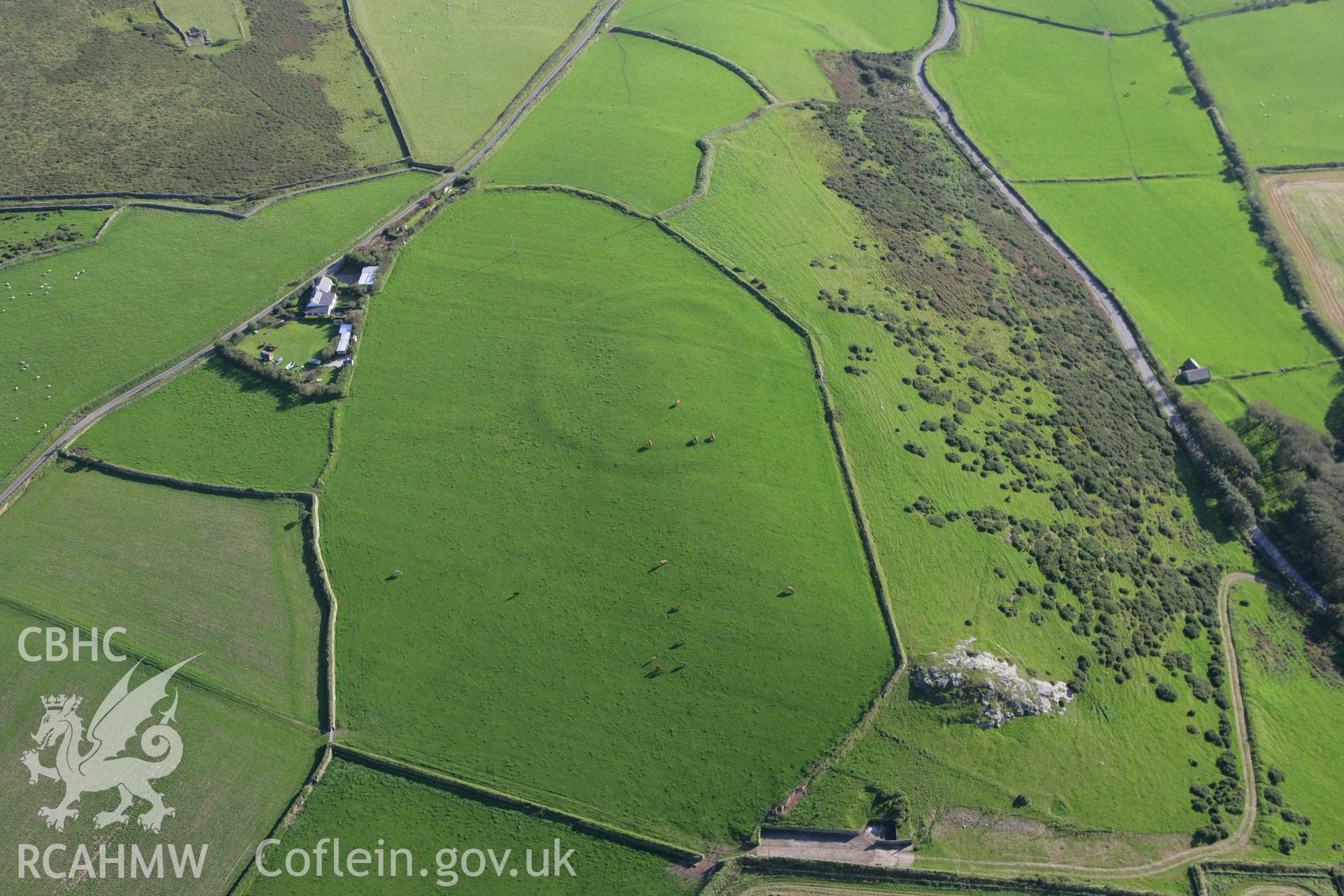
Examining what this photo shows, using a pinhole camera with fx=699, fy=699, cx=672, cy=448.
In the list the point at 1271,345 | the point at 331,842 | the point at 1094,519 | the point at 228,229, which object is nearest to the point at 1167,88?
the point at 1271,345

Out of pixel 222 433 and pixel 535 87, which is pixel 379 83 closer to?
pixel 535 87

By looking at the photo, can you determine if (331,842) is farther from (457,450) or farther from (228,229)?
(228,229)

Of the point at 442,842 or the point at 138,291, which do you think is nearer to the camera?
the point at 442,842

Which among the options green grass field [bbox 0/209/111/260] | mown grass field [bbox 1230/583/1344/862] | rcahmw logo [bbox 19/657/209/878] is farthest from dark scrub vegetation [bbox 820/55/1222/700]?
green grass field [bbox 0/209/111/260]

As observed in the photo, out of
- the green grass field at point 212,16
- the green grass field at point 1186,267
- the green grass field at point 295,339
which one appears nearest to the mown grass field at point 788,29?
the green grass field at point 1186,267

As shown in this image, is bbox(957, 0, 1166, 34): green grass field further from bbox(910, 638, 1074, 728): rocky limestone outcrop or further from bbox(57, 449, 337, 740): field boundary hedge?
bbox(57, 449, 337, 740): field boundary hedge

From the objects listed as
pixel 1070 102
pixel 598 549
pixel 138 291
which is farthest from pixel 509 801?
pixel 1070 102

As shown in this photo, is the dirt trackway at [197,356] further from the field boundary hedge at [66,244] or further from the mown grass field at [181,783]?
the field boundary hedge at [66,244]
